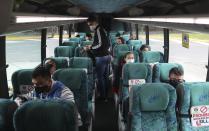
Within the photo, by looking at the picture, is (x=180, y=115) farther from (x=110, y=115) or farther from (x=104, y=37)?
(x=104, y=37)

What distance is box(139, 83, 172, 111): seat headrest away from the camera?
4.05 m

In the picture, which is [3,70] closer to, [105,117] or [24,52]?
[105,117]

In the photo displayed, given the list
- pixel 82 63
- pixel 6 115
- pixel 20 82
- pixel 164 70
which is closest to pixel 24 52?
pixel 82 63

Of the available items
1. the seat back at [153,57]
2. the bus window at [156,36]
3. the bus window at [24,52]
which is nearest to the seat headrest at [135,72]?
the seat back at [153,57]

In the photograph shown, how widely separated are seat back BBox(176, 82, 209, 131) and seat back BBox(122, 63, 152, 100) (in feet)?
5.62

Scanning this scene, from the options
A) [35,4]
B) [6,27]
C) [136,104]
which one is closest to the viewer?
[6,27]

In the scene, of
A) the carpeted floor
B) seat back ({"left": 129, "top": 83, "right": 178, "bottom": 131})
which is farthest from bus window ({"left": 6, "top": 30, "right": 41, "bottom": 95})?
seat back ({"left": 129, "top": 83, "right": 178, "bottom": 131})

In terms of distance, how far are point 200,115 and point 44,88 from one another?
67.5 inches

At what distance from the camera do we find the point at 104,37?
309 inches

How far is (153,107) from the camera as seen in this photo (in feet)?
13.4

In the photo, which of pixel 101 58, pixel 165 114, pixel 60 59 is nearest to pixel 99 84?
pixel 101 58

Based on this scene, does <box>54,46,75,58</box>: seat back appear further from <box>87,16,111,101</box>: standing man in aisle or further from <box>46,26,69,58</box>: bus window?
<box>87,16,111,101</box>: standing man in aisle

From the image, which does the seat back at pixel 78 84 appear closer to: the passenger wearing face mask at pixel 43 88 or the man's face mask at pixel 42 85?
the passenger wearing face mask at pixel 43 88

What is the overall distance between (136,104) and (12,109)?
4.87ft
